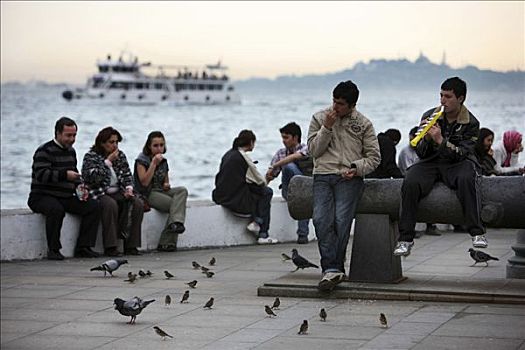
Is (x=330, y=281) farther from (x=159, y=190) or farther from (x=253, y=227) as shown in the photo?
(x=253, y=227)

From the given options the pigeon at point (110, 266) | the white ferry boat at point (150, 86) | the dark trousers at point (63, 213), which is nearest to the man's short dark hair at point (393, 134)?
the dark trousers at point (63, 213)

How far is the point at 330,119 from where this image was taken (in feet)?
35.7

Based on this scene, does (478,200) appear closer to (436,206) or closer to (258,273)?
(436,206)

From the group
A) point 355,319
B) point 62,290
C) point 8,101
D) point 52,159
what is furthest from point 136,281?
point 8,101

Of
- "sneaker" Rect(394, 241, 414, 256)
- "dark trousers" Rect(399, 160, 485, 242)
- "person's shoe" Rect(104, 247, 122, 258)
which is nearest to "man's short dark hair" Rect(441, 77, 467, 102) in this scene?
"dark trousers" Rect(399, 160, 485, 242)

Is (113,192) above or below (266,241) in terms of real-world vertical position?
above

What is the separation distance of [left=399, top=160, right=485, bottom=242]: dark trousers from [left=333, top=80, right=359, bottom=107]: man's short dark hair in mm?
771

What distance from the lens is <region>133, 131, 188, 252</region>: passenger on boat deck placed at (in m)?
15.1

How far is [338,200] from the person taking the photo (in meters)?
11.2

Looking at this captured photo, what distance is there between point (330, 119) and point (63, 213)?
4378 millimetres

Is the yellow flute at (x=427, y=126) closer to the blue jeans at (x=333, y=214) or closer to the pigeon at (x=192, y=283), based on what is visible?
the blue jeans at (x=333, y=214)

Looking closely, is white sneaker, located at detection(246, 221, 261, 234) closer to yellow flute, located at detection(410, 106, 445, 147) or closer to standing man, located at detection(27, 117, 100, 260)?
standing man, located at detection(27, 117, 100, 260)

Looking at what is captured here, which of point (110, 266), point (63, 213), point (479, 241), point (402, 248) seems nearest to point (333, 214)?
point (402, 248)

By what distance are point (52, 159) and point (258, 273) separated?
2.78 m
